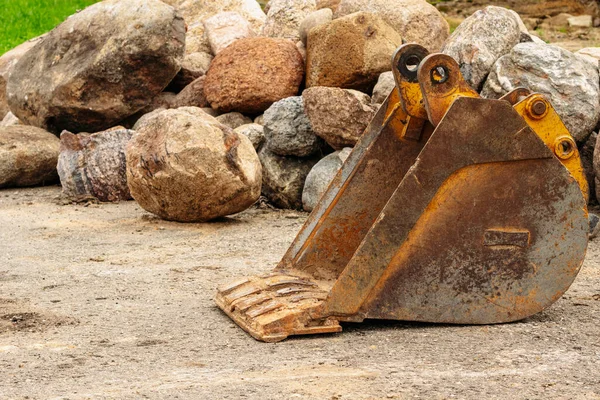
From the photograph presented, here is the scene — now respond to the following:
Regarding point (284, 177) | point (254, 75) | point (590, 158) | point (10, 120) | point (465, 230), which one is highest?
point (465, 230)

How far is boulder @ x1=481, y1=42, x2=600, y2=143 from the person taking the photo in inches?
255

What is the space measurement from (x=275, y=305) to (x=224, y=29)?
635 centimetres

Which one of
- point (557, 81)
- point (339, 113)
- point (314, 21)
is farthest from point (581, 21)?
point (339, 113)

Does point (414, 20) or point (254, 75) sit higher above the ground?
point (414, 20)

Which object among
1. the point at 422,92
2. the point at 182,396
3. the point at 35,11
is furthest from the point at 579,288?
the point at 35,11

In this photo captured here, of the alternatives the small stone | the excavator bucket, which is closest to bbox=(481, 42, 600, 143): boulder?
the excavator bucket

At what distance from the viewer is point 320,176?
6777 millimetres

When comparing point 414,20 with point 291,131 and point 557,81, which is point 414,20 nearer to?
point 291,131

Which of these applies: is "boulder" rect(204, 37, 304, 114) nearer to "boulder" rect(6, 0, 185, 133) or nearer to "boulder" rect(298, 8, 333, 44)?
"boulder" rect(298, 8, 333, 44)

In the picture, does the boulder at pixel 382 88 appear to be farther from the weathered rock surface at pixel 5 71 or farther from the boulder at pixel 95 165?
the weathered rock surface at pixel 5 71

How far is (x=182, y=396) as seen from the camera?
9.59ft

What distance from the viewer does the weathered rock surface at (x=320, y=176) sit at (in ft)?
22.1

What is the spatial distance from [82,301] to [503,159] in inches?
77.0

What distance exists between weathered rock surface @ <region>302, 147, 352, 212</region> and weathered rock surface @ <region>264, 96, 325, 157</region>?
21 cm
